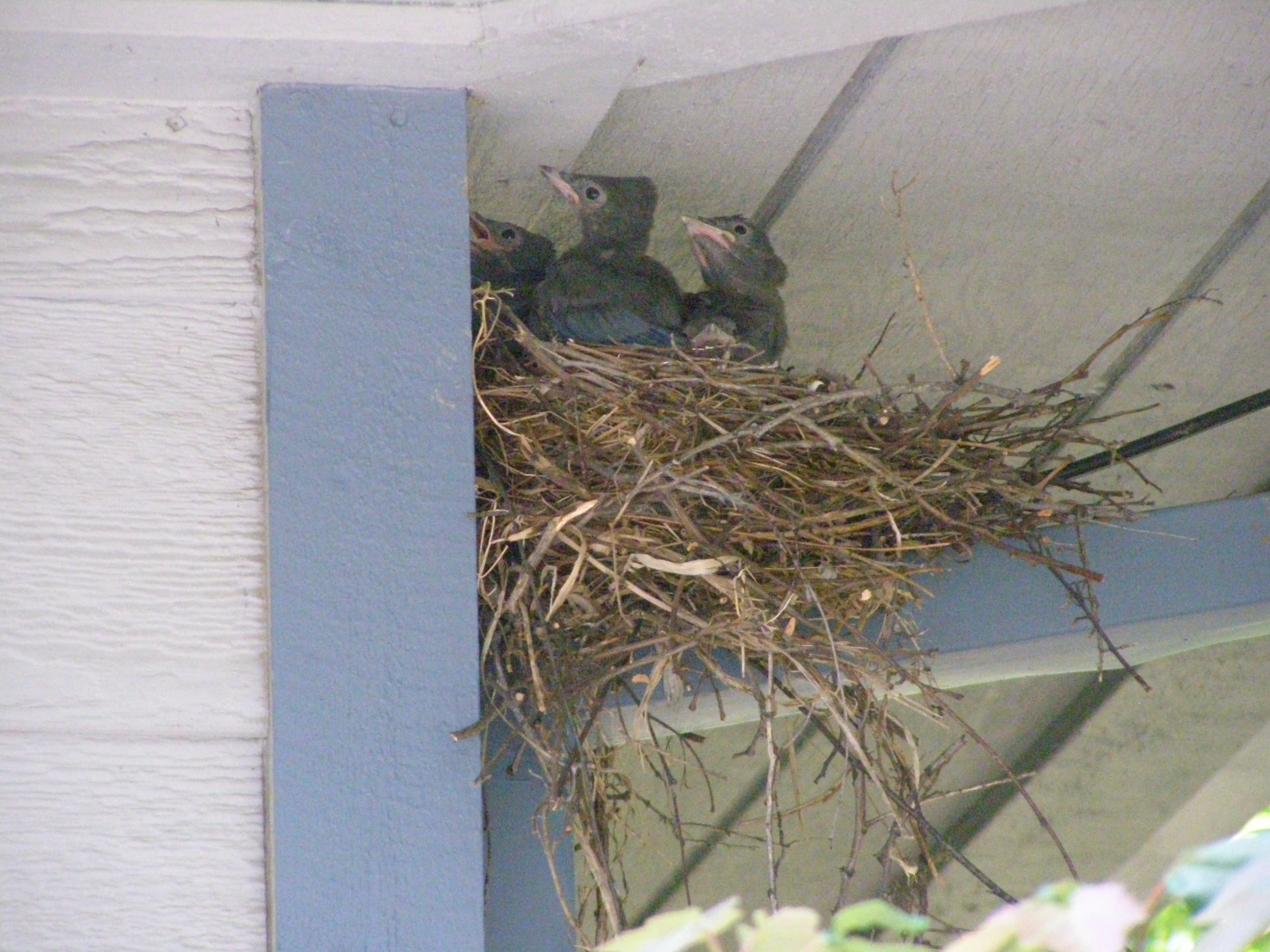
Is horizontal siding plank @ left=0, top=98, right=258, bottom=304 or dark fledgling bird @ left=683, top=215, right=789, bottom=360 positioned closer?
horizontal siding plank @ left=0, top=98, right=258, bottom=304

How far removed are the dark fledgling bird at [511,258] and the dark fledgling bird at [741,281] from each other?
0.28 meters

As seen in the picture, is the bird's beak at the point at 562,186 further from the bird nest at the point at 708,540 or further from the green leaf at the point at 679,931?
the green leaf at the point at 679,931

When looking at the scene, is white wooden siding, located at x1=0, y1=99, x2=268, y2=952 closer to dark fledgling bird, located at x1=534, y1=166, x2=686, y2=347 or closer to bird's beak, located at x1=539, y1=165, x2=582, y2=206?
bird's beak, located at x1=539, y1=165, x2=582, y2=206

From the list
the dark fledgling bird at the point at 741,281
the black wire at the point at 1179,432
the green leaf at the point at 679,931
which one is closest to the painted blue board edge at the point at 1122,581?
the black wire at the point at 1179,432

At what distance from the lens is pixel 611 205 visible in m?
2.38

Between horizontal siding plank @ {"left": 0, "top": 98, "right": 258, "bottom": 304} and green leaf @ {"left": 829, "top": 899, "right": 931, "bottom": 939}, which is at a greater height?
horizontal siding plank @ {"left": 0, "top": 98, "right": 258, "bottom": 304}

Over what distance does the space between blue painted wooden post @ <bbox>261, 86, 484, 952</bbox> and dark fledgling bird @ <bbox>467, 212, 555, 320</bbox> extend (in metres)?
0.66

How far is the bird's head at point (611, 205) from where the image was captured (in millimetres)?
2258

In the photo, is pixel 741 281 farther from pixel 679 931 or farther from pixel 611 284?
pixel 679 931

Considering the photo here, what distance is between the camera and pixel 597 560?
5.91 feet

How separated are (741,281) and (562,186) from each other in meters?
0.33

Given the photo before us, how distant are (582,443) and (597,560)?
0.17 m

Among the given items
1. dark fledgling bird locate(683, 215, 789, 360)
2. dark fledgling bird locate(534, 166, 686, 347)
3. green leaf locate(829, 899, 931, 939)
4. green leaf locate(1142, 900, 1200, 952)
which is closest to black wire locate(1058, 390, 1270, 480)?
dark fledgling bird locate(683, 215, 789, 360)

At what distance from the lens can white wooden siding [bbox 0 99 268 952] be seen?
1.55 metres
